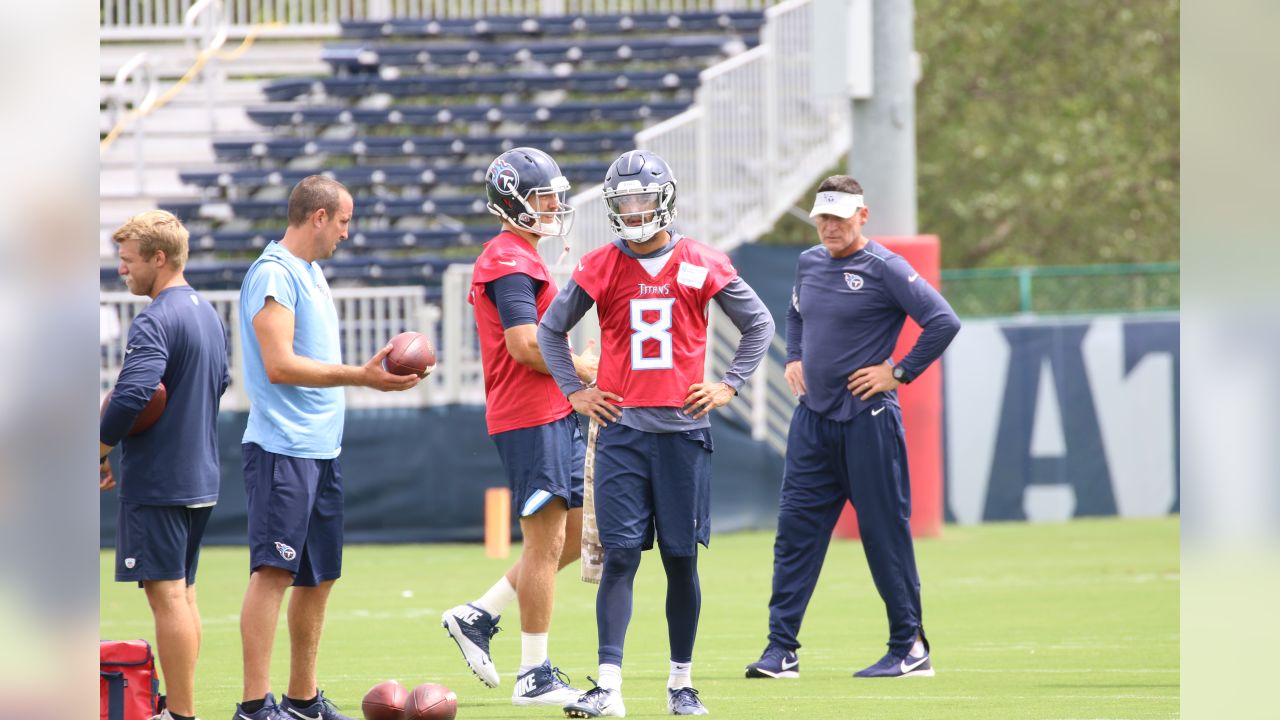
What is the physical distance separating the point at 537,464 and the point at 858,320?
211 cm

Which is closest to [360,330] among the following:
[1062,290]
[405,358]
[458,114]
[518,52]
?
[458,114]

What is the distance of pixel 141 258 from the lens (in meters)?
6.28

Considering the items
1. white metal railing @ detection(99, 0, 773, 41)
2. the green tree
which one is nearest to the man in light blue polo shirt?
white metal railing @ detection(99, 0, 773, 41)

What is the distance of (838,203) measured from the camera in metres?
8.34

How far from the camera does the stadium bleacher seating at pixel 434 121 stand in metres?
21.8

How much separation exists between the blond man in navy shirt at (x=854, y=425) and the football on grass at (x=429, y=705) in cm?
205

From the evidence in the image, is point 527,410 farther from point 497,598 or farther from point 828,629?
point 828,629

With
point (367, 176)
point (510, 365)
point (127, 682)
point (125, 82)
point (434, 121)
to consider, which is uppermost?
point (125, 82)

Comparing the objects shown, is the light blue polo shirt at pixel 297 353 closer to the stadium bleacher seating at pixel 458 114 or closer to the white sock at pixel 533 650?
the white sock at pixel 533 650

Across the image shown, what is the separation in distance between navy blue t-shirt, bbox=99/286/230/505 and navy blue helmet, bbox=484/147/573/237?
1.39 metres

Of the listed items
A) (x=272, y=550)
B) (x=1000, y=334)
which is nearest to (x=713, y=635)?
(x=272, y=550)
